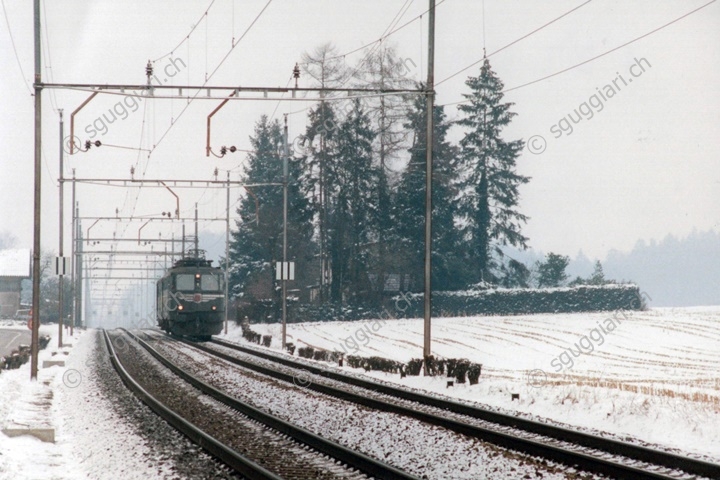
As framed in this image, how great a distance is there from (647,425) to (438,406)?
3852mm

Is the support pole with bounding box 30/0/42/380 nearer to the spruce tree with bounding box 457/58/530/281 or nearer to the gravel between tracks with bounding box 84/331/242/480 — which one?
the gravel between tracks with bounding box 84/331/242/480

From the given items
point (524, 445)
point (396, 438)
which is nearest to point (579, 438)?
point (524, 445)

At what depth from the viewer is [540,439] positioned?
11.1 meters

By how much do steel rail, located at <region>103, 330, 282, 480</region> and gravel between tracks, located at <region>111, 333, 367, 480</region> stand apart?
10.5 inches

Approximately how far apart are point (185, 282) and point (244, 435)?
26.7 meters

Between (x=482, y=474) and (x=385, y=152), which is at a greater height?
(x=385, y=152)

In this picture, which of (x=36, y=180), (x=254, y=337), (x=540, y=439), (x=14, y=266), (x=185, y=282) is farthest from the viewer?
(x=14, y=266)

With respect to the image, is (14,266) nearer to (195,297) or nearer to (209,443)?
(195,297)

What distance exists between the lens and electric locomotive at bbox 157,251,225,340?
37.8 m

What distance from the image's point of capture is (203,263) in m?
39.1

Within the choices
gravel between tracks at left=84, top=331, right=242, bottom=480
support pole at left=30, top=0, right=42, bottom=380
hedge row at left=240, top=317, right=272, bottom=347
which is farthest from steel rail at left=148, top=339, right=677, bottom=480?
hedge row at left=240, top=317, right=272, bottom=347

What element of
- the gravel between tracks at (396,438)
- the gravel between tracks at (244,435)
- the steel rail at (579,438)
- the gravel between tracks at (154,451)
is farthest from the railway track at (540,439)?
the gravel between tracks at (154,451)

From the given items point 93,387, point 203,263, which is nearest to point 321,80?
point 203,263

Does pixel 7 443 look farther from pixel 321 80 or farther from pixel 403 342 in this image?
pixel 321 80
